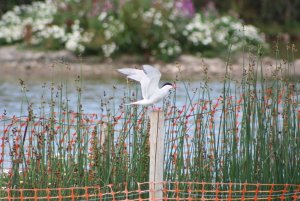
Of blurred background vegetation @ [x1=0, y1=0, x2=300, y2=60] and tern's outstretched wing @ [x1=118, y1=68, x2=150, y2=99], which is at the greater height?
blurred background vegetation @ [x1=0, y1=0, x2=300, y2=60]

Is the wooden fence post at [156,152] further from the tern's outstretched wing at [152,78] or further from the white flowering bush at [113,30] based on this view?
the white flowering bush at [113,30]

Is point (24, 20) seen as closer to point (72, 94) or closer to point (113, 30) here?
point (113, 30)

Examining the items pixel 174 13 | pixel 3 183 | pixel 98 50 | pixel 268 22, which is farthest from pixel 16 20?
pixel 3 183

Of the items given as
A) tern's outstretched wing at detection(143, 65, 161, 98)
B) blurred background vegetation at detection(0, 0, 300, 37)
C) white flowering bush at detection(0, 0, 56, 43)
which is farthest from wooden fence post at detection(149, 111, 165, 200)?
blurred background vegetation at detection(0, 0, 300, 37)

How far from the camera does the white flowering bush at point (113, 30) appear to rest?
60.2ft

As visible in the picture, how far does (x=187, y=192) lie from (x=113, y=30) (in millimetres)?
13043

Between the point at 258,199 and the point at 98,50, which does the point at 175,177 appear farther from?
the point at 98,50

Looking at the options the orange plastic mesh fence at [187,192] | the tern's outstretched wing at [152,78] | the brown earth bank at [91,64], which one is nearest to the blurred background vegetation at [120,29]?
the brown earth bank at [91,64]

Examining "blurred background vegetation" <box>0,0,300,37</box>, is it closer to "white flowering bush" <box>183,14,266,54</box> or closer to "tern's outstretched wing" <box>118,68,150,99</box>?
"white flowering bush" <box>183,14,266,54</box>

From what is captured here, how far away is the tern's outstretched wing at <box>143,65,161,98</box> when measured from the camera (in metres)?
4.92

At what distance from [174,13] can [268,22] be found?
5.29 meters

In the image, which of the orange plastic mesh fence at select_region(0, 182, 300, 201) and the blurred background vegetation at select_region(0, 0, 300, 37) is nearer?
the orange plastic mesh fence at select_region(0, 182, 300, 201)

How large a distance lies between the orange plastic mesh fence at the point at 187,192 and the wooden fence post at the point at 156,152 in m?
0.14

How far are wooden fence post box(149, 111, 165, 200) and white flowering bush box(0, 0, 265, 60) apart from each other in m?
13.0
